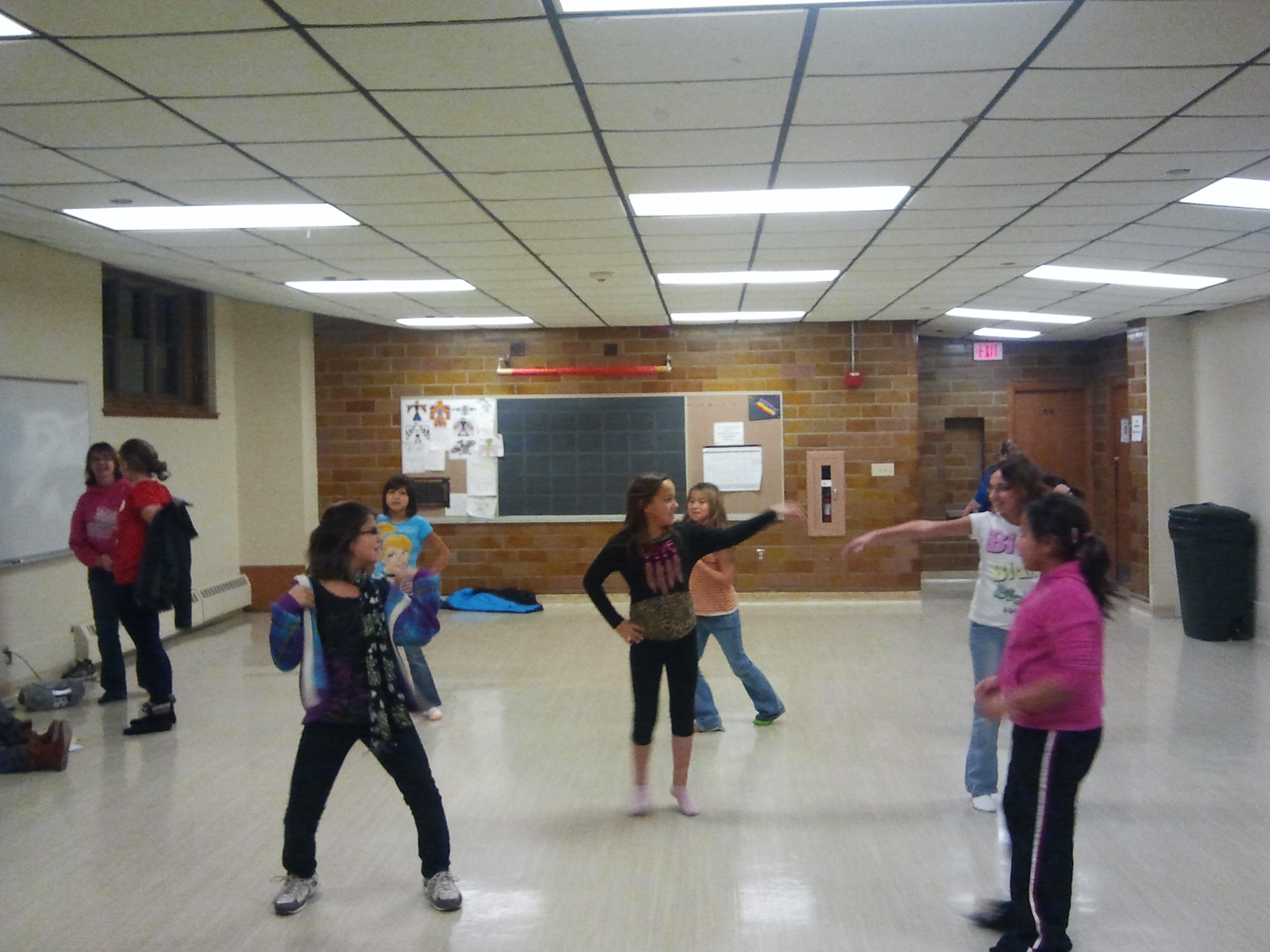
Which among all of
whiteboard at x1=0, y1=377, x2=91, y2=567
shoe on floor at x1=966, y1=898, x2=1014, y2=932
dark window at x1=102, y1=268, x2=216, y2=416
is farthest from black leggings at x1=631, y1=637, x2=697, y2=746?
dark window at x1=102, y1=268, x2=216, y2=416

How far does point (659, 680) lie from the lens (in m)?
3.70

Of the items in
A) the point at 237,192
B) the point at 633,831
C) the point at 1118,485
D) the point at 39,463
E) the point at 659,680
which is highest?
the point at 237,192

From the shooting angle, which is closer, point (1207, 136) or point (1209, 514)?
point (1207, 136)

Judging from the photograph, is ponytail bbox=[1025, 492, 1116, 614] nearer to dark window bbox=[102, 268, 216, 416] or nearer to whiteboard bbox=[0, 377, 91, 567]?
whiteboard bbox=[0, 377, 91, 567]

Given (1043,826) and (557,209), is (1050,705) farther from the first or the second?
(557,209)

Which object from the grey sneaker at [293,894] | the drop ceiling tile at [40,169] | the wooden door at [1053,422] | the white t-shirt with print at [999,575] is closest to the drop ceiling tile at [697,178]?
the white t-shirt with print at [999,575]

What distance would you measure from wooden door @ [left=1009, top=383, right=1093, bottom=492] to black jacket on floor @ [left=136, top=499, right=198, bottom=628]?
8.69 m

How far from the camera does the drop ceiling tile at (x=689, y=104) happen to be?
9.49ft

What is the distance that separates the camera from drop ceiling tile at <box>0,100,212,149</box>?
122 inches

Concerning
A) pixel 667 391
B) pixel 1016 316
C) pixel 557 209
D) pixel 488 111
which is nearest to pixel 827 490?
pixel 667 391

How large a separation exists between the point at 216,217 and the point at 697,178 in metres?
2.29

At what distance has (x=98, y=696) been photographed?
5660 millimetres

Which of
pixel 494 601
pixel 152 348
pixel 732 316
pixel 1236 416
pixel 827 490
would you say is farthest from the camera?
pixel 827 490

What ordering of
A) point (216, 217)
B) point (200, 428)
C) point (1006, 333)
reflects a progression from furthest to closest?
1. point (1006, 333)
2. point (200, 428)
3. point (216, 217)
